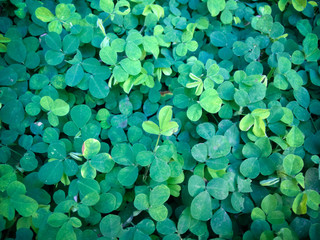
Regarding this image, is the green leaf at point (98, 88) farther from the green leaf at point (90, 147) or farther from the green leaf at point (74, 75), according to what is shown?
the green leaf at point (90, 147)

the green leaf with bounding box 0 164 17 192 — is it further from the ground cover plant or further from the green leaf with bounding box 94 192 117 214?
the green leaf with bounding box 94 192 117 214

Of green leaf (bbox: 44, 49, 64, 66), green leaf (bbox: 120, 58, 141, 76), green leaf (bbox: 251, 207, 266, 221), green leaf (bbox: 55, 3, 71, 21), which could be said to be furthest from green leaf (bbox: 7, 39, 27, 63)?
green leaf (bbox: 251, 207, 266, 221)

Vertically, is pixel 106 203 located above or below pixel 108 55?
below

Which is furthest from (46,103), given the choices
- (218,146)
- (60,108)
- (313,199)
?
(313,199)

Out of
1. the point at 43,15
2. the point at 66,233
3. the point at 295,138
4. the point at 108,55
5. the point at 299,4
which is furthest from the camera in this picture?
the point at 299,4

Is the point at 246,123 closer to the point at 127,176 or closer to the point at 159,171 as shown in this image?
the point at 159,171

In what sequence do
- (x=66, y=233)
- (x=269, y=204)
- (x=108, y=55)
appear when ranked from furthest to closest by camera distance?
(x=108, y=55), (x=269, y=204), (x=66, y=233)
